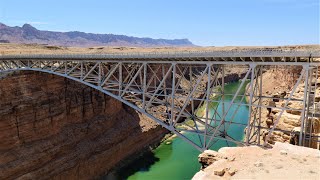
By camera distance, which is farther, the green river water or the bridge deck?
the green river water

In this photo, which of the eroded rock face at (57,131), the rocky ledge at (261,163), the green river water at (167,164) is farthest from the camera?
the green river water at (167,164)

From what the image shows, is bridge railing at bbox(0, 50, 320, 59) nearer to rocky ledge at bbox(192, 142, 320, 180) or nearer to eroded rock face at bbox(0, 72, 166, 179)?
rocky ledge at bbox(192, 142, 320, 180)

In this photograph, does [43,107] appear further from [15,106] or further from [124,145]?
[124,145]

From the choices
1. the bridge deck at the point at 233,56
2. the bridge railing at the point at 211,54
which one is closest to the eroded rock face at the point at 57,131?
the bridge railing at the point at 211,54

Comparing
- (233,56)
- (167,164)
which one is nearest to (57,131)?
(167,164)

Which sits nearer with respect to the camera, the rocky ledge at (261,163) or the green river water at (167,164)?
the rocky ledge at (261,163)

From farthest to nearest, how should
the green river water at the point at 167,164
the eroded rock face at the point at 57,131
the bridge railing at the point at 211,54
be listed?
the green river water at the point at 167,164 → the eroded rock face at the point at 57,131 → the bridge railing at the point at 211,54

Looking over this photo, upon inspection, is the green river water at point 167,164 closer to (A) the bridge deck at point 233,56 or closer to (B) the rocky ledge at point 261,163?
(A) the bridge deck at point 233,56

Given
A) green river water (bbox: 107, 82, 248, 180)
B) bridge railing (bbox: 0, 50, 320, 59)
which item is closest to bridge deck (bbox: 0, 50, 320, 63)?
bridge railing (bbox: 0, 50, 320, 59)

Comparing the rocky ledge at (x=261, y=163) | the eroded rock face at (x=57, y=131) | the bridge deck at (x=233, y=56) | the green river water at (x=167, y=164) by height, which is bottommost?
the green river water at (x=167, y=164)
